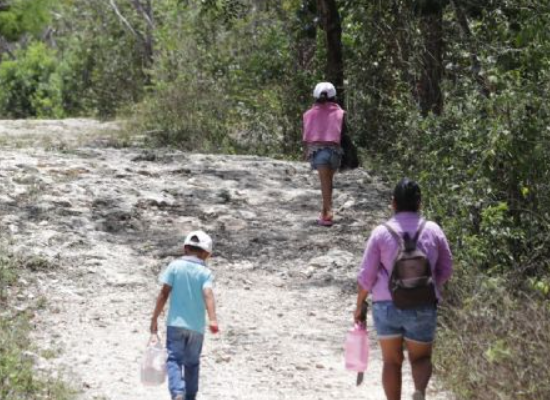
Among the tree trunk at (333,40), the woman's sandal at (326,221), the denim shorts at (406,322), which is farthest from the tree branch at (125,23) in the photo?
the denim shorts at (406,322)

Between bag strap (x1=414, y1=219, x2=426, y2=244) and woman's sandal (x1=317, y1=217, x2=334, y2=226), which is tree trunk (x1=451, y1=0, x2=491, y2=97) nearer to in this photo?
woman's sandal (x1=317, y1=217, x2=334, y2=226)

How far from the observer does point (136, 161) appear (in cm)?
1534

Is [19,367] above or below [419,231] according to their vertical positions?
below

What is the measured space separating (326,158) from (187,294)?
16.8 feet

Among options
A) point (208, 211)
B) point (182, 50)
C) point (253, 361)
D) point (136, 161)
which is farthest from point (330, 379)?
point (182, 50)

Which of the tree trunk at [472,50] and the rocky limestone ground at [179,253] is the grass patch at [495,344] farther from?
the tree trunk at [472,50]

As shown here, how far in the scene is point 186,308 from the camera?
6312 millimetres

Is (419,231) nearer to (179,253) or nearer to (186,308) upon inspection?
(186,308)

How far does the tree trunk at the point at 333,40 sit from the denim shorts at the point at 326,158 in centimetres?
374

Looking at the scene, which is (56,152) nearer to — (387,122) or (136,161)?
(136,161)

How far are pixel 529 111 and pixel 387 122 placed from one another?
25.4 ft

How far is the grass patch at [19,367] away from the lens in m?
6.90

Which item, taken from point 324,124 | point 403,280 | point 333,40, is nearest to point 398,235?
point 403,280

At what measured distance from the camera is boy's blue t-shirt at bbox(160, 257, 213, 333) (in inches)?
249
